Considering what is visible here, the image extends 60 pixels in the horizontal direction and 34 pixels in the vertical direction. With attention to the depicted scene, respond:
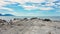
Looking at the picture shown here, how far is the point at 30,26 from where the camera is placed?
2150 millimetres

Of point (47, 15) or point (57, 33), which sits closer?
point (57, 33)

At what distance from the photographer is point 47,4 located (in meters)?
2.19

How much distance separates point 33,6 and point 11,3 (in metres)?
0.41

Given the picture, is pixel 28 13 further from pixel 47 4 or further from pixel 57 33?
pixel 57 33

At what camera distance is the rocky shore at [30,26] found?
81.5 inches

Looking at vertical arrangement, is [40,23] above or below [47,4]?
below

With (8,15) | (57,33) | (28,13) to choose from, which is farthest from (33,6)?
(57,33)

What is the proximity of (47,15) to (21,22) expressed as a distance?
19.3 inches

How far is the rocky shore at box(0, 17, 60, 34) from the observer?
2070mm

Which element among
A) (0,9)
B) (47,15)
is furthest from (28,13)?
(0,9)

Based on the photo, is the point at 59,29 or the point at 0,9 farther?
the point at 0,9

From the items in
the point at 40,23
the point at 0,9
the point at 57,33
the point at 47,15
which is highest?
the point at 0,9

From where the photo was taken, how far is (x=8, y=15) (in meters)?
2.19

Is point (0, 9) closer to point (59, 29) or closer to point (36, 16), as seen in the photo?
point (36, 16)
